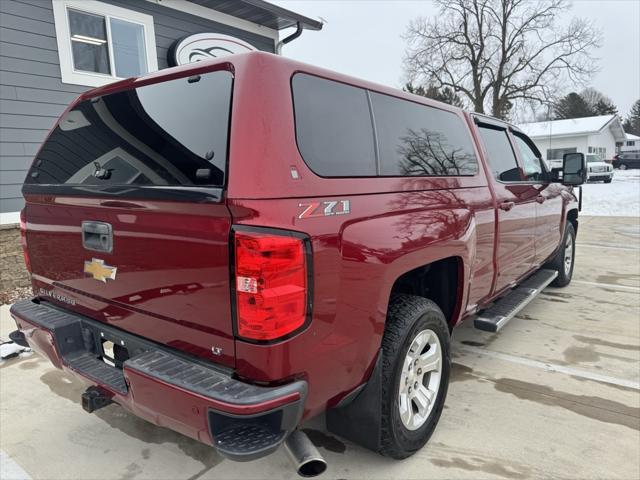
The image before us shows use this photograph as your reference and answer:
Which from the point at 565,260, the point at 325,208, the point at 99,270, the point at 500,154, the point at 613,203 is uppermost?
the point at 500,154

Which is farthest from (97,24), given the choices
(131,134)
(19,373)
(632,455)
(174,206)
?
(632,455)

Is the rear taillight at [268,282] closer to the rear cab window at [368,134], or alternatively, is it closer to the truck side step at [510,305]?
the rear cab window at [368,134]

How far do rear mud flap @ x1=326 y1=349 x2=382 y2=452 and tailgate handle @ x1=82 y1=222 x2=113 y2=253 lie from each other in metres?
1.40

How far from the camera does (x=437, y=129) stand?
312 centimetres

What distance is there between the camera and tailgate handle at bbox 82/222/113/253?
2209 millimetres

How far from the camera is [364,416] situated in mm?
2342

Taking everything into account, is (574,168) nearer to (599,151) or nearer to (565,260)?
(565,260)

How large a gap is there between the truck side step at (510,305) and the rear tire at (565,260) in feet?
2.40

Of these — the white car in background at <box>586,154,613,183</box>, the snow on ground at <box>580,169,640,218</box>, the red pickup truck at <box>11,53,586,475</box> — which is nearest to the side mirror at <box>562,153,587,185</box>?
the red pickup truck at <box>11,53,586,475</box>

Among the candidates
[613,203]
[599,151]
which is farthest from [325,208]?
[599,151]

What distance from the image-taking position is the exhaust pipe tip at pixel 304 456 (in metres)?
1.89

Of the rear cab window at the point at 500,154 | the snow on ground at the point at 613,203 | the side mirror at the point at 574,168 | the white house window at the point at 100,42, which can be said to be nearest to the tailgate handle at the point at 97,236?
the rear cab window at the point at 500,154

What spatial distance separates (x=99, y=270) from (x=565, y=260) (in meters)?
5.73

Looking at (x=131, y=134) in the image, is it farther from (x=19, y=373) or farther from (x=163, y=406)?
(x=19, y=373)
